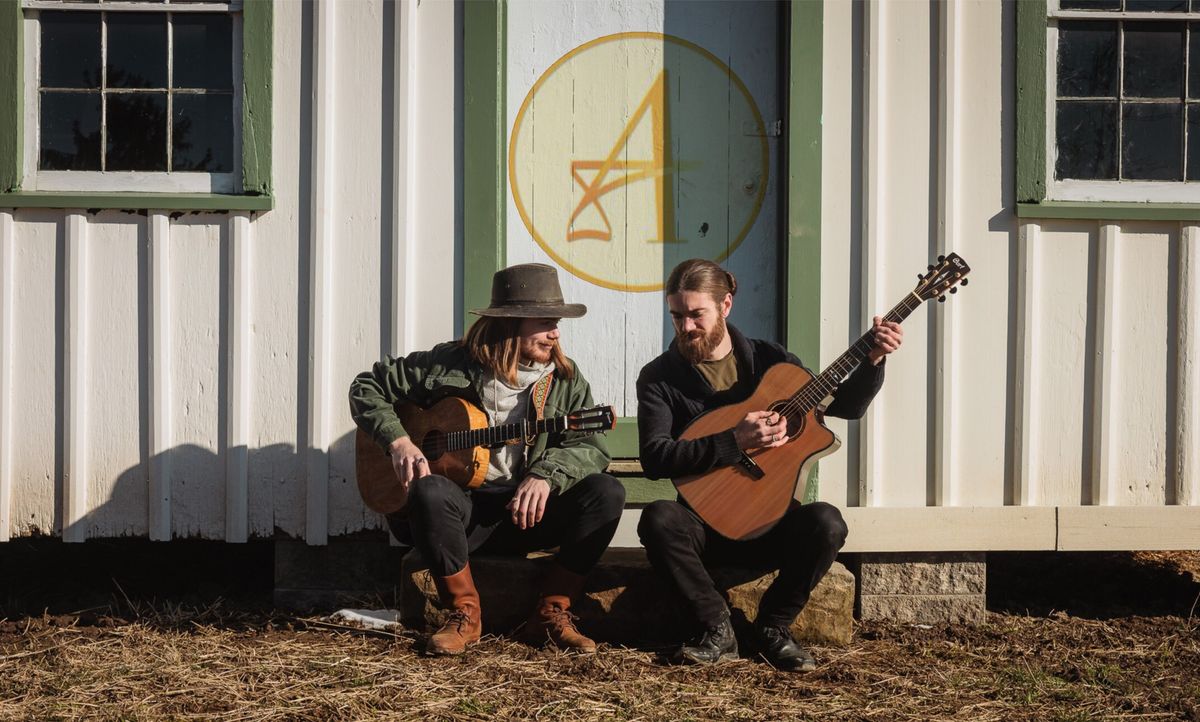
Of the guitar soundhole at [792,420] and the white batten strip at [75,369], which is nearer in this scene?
the guitar soundhole at [792,420]

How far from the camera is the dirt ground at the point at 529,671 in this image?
11.9ft

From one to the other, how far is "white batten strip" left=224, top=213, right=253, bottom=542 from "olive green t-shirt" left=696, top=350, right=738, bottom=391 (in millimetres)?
1900

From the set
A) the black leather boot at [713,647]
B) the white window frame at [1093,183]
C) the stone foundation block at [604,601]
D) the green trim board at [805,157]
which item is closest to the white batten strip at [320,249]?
the stone foundation block at [604,601]

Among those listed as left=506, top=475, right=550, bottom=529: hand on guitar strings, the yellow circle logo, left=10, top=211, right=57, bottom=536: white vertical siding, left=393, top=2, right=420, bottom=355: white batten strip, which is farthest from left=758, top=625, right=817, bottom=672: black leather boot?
left=10, top=211, right=57, bottom=536: white vertical siding

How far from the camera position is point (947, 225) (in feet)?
16.1

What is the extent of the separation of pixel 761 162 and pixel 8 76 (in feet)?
10.3

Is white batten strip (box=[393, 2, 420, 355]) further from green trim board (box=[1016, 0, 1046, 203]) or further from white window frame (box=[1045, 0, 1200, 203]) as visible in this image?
white window frame (box=[1045, 0, 1200, 203])

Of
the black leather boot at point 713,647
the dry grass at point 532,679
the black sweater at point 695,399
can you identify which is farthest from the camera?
the black sweater at point 695,399

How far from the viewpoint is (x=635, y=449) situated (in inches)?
198

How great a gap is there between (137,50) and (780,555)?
3332 mm

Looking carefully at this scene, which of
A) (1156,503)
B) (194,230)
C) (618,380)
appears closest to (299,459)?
(194,230)

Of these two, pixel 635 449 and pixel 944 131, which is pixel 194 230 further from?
pixel 944 131

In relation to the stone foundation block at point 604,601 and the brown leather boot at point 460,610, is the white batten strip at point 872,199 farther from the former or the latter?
the brown leather boot at point 460,610

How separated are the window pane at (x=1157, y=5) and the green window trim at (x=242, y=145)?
3575 mm
